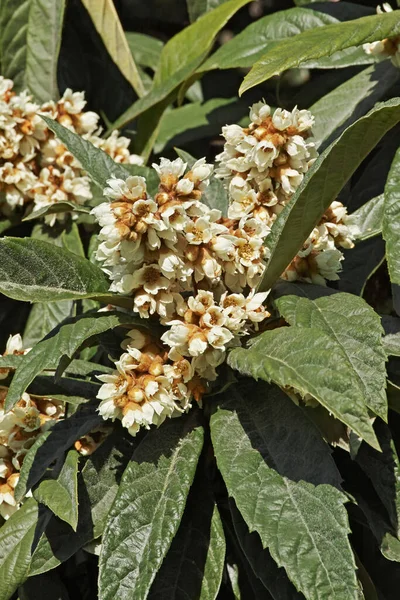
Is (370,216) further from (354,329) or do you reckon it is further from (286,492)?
(286,492)

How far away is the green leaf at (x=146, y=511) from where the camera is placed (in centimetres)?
155

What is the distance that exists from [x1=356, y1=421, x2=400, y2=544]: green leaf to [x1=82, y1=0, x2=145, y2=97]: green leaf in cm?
132

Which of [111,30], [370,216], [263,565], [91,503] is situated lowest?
[263,565]

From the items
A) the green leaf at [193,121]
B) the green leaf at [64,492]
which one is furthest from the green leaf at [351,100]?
the green leaf at [64,492]

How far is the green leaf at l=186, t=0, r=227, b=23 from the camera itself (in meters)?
2.58

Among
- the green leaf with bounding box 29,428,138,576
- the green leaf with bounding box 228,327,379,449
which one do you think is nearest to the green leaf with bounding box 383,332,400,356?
the green leaf with bounding box 228,327,379,449

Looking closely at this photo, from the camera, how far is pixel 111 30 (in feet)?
8.23

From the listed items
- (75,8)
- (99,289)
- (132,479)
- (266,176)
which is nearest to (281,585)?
(132,479)

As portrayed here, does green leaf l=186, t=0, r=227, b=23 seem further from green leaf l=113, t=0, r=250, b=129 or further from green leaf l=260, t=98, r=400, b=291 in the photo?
green leaf l=260, t=98, r=400, b=291

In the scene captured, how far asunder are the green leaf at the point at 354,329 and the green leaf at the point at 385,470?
30cm

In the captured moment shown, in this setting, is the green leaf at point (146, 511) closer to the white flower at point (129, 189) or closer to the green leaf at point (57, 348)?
the green leaf at point (57, 348)

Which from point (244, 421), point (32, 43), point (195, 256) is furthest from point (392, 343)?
point (32, 43)

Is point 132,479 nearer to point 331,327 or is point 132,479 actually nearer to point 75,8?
point 331,327

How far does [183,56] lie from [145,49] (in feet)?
1.54
